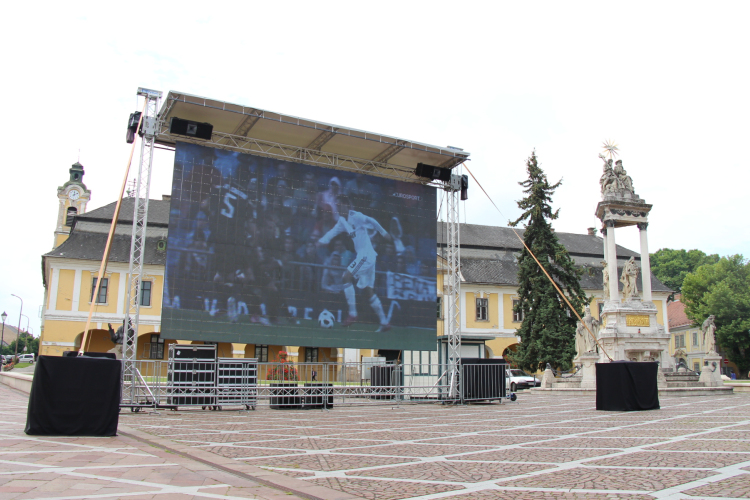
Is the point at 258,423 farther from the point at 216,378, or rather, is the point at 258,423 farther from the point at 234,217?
the point at 234,217

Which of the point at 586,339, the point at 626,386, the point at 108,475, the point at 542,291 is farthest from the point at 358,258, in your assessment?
the point at 542,291

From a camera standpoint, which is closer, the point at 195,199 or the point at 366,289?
the point at 195,199

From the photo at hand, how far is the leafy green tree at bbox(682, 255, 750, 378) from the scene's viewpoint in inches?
1770

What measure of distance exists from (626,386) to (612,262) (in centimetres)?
1263

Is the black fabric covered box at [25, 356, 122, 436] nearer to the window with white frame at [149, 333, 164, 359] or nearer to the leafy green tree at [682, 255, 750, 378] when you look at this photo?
the window with white frame at [149, 333, 164, 359]

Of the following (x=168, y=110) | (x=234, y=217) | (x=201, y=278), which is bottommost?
(x=201, y=278)

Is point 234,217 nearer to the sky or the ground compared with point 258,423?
nearer to the sky

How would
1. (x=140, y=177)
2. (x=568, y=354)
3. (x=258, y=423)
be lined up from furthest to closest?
(x=568, y=354)
(x=140, y=177)
(x=258, y=423)

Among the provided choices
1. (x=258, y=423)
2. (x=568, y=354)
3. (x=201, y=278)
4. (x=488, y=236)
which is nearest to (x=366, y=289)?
(x=201, y=278)

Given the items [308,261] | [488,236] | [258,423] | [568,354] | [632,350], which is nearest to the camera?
[258,423]

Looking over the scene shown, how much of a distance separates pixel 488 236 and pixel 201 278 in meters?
37.3

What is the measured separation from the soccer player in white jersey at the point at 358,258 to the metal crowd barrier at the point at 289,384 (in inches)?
69.4

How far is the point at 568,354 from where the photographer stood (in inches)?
1415

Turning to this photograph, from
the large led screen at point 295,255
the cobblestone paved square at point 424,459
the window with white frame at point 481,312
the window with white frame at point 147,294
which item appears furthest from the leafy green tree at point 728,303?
the window with white frame at point 147,294
